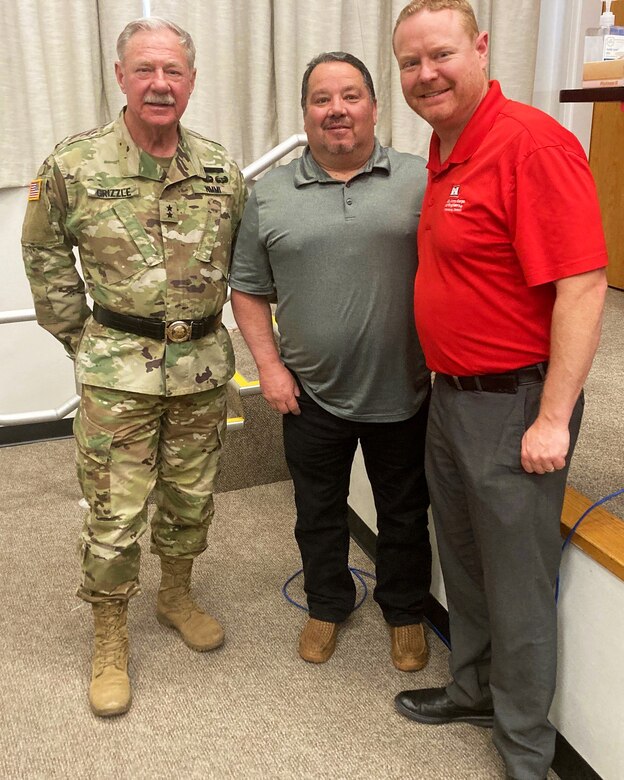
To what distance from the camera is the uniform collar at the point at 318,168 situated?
1.71m

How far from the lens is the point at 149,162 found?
1747 mm

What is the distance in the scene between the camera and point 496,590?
1518 mm

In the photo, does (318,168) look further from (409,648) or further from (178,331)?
(409,648)

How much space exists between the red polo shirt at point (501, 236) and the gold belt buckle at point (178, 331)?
57 centimetres

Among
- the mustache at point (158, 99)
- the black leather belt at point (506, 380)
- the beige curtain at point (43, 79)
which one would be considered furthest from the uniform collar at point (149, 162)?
the beige curtain at point (43, 79)

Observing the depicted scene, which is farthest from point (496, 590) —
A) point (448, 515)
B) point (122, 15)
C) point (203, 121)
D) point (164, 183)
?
point (122, 15)

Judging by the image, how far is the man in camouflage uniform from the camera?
173cm

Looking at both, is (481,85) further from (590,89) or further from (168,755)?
(168,755)

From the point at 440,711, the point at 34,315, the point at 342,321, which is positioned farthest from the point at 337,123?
the point at 34,315

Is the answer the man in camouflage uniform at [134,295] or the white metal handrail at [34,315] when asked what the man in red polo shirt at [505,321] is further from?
the white metal handrail at [34,315]

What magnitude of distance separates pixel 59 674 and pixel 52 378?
1.70m

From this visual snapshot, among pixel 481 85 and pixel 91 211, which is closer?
pixel 481 85

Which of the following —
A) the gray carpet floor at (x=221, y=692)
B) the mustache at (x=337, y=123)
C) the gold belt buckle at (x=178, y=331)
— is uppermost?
the mustache at (x=337, y=123)

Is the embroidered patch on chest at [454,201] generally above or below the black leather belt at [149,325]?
above
